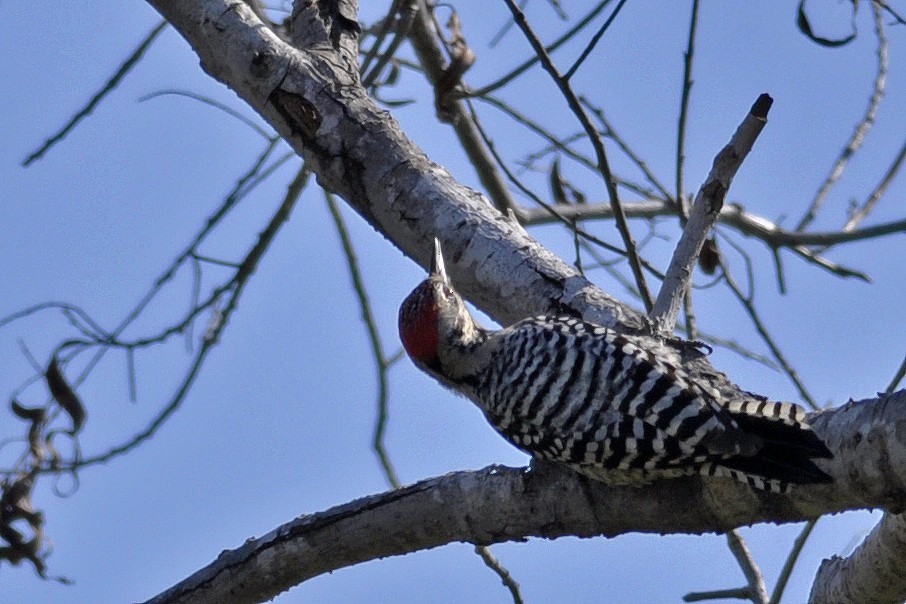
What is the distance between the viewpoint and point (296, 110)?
4.30m

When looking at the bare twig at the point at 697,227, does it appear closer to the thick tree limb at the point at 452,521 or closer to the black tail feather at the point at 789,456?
the thick tree limb at the point at 452,521

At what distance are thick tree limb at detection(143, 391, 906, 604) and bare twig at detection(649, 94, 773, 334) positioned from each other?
24.9 inches

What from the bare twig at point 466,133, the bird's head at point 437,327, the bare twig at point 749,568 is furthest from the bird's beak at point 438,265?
the bare twig at point 749,568

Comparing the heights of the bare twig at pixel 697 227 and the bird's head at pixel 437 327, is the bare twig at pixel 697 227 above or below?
below

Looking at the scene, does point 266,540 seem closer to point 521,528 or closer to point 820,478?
point 521,528

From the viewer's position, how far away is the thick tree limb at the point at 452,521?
343 centimetres

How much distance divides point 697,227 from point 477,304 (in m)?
0.85

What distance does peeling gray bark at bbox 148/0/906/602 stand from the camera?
119 inches

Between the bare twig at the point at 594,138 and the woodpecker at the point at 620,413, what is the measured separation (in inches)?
16.1

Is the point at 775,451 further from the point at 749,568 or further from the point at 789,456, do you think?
the point at 749,568

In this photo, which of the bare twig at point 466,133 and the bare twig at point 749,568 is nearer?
the bare twig at point 749,568

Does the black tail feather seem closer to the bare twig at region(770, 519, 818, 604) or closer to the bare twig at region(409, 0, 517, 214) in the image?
the bare twig at region(770, 519, 818, 604)

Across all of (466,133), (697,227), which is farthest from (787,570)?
(466,133)

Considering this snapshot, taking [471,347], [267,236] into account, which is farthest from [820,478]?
[267,236]
